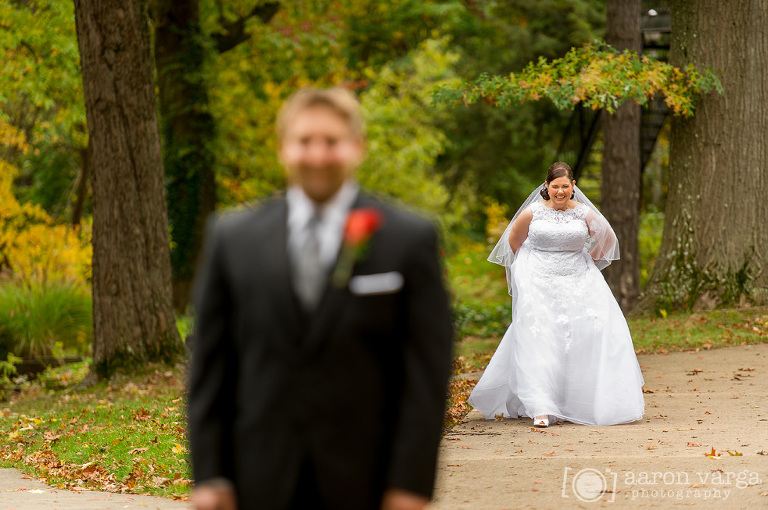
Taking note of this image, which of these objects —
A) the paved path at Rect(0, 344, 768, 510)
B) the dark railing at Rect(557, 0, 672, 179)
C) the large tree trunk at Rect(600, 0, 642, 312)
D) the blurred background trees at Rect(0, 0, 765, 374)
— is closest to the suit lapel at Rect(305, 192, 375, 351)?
the paved path at Rect(0, 344, 768, 510)

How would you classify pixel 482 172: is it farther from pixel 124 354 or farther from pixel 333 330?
pixel 333 330

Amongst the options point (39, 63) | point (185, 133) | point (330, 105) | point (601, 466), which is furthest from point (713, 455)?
point (185, 133)

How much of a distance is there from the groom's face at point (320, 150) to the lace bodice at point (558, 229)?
6.21 meters

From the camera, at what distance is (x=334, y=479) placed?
277 centimetres

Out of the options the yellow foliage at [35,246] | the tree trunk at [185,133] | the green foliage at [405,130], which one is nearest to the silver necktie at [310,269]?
the yellow foliage at [35,246]

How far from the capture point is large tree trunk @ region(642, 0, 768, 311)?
13.9m

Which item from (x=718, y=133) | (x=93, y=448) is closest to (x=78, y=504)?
(x=93, y=448)

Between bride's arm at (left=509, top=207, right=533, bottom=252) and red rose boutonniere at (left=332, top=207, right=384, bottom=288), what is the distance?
Answer: 6.29 meters

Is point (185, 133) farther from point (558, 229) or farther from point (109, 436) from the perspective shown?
point (558, 229)

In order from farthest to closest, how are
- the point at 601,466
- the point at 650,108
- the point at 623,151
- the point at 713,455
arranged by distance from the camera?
the point at 650,108 < the point at 623,151 < the point at 713,455 < the point at 601,466

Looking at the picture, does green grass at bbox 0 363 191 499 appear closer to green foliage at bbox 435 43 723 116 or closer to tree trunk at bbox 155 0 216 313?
green foliage at bbox 435 43 723 116

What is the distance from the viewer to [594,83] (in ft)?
41.3

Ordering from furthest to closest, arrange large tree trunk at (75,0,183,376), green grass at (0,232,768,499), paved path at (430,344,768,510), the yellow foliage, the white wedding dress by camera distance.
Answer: the yellow foliage < large tree trunk at (75,0,183,376) < the white wedding dress < green grass at (0,232,768,499) < paved path at (430,344,768,510)

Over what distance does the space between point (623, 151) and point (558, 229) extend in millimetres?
8477
